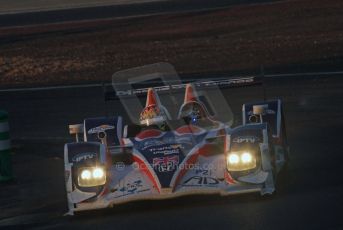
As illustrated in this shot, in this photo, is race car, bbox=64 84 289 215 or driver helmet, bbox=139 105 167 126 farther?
driver helmet, bbox=139 105 167 126

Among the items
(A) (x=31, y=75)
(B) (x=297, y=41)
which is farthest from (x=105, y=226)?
(B) (x=297, y=41)

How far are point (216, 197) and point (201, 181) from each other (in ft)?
1.46

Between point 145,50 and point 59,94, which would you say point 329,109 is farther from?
point 145,50

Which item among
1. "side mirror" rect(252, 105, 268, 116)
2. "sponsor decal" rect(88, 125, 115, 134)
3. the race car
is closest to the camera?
the race car

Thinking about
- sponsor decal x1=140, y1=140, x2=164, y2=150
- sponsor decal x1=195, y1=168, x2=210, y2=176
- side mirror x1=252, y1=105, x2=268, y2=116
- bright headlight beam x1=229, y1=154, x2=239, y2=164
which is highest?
side mirror x1=252, y1=105, x2=268, y2=116

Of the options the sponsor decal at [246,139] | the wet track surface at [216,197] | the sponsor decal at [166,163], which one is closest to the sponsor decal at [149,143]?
the sponsor decal at [166,163]

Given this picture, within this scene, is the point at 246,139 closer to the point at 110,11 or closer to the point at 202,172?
the point at 202,172

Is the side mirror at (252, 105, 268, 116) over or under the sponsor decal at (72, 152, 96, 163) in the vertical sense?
over

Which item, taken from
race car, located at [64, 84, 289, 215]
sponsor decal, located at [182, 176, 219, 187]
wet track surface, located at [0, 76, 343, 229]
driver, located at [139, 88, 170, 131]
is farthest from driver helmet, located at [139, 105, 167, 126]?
sponsor decal, located at [182, 176, 219, 187]

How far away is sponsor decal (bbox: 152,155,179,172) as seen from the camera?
1063 cm

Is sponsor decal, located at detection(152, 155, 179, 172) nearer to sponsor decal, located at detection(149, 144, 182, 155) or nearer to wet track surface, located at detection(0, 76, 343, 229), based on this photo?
sponsor decal, located at detection(149, 144, 182, 155)

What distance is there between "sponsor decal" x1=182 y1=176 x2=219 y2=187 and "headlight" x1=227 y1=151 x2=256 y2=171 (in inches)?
8.5

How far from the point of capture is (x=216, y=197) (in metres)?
11.0

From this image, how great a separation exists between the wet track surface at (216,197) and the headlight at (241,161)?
1.11 ft
